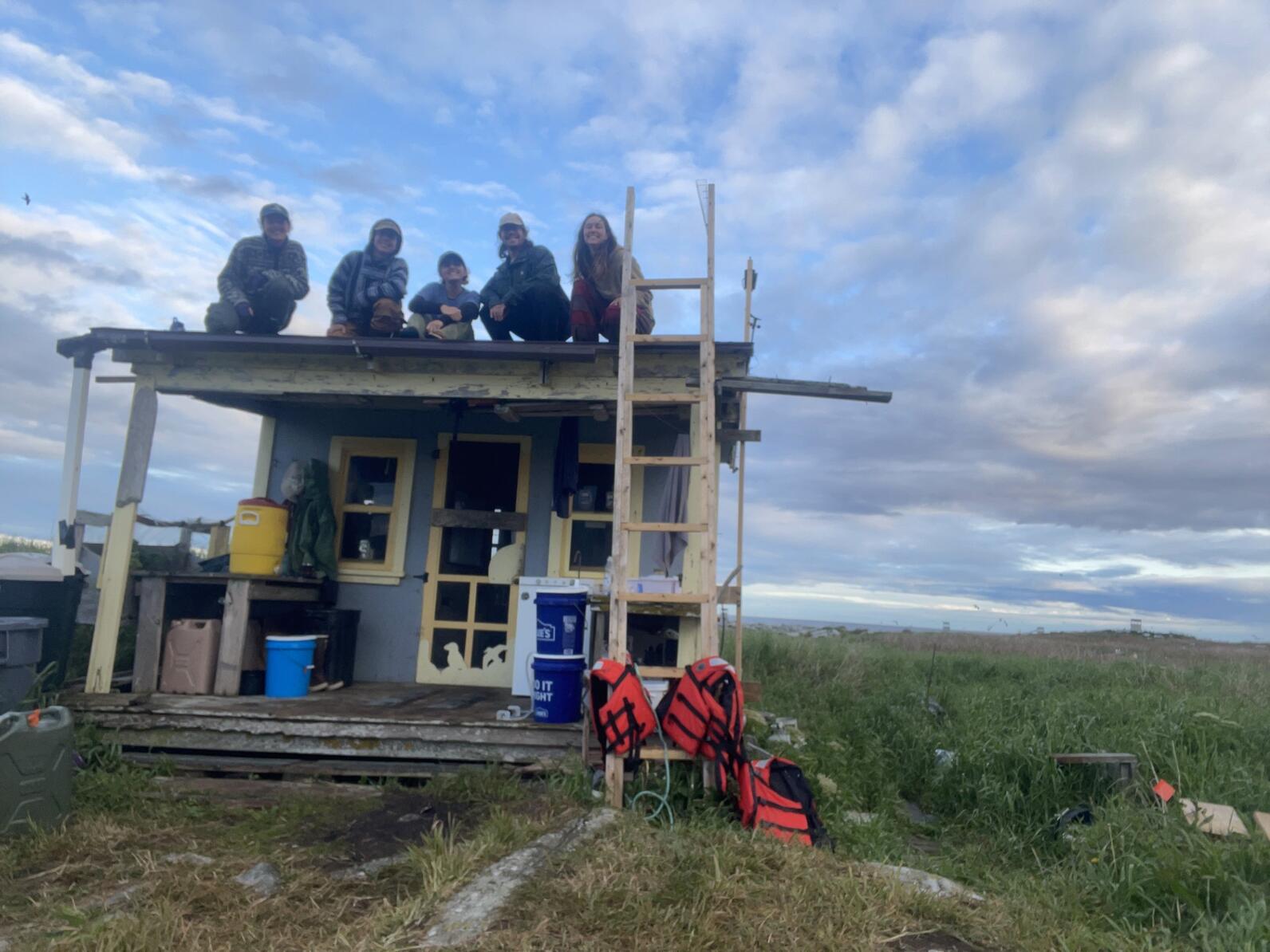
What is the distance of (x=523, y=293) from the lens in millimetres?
6715

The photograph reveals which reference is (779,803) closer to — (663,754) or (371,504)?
(663,754)

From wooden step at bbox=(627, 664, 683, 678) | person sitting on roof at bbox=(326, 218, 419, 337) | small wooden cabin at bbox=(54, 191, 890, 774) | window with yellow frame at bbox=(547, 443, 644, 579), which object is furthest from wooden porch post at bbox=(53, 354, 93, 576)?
wooden step at bbox=(627, 664, 683, 678)

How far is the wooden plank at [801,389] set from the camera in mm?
5828

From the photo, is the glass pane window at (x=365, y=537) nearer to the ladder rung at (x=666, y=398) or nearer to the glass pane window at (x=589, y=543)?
the glass pane window at (x=589, y=543)

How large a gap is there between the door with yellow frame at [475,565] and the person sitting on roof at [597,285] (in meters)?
1.51

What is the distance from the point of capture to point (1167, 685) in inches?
410

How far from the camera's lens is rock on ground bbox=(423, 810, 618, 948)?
9.84 ft

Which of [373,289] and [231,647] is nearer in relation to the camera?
[231,647]

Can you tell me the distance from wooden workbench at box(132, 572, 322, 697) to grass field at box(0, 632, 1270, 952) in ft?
3.25

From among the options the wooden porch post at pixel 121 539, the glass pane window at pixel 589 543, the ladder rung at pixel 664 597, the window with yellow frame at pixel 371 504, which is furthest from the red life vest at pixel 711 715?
the wooden porch post at pixel 121 539

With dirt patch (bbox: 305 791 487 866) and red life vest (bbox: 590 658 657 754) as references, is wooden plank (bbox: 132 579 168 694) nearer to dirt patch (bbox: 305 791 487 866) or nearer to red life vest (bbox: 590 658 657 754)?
dirt patch (bbox: 305 791 487 866)

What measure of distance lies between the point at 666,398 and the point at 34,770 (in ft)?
12.4

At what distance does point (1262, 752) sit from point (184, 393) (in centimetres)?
889

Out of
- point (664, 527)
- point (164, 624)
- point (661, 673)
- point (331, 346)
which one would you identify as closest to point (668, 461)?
point (664, 527)
